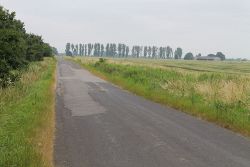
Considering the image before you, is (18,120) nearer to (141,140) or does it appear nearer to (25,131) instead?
(25,131)

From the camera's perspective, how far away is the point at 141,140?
1061 centimetres

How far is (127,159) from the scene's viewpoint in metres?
8.63

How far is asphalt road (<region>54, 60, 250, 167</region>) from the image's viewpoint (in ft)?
28.1

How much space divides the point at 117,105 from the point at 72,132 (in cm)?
631

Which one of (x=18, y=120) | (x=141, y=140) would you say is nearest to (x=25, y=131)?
(x=18, y=120)

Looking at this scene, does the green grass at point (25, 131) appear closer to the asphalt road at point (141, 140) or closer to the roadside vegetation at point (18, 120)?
the roadside vegetation at point (18, 120)

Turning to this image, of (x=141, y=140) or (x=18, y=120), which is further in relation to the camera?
(x=18, y=120)

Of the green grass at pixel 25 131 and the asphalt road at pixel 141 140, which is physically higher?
the green grass at pixel 25 131

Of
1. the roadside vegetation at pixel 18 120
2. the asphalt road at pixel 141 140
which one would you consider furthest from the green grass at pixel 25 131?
the asphalt road at pixel 141 140

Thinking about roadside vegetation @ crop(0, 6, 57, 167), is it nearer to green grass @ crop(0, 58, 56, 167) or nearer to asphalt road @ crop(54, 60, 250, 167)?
green grass @ crop(0, 58, 56, 167)

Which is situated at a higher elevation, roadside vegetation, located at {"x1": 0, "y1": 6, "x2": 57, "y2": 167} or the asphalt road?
roadside vegetation, located at {"x1": 0, "y1": 6, "x2": 57, "y2": 167}

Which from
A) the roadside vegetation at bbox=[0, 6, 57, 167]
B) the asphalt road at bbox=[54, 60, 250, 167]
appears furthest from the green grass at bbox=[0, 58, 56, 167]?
the asphalt road at bbox=[54, 60, 250, 167]

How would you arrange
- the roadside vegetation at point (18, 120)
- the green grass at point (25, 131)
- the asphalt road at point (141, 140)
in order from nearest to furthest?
1. the green grass at point (25, 131)
2. the roadside vegetation at point (18, 120)
3. the asphalt road at point (141, 140)

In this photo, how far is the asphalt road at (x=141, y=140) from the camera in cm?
856
